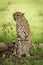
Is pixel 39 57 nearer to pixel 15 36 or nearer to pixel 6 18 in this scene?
pixel 15 36

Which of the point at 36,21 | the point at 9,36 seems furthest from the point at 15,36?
the point at 36,21

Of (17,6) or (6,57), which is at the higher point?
(17,6)

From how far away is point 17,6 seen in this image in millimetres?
4195

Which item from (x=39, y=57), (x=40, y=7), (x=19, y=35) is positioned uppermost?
(x=40, y=7)

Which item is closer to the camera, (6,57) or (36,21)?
(6,57)

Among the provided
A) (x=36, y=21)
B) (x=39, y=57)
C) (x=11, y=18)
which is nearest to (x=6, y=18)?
(x=11, y=18)

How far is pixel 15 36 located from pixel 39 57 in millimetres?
446

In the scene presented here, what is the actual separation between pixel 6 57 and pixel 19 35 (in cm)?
29

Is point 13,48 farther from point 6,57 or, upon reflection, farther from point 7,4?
point 7,4

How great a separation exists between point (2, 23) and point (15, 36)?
0.76 ft

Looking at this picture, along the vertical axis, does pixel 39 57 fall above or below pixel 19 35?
below

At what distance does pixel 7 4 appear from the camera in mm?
4234

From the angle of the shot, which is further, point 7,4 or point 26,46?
point 7,4

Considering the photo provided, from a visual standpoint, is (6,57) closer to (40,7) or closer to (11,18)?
(11,18)
